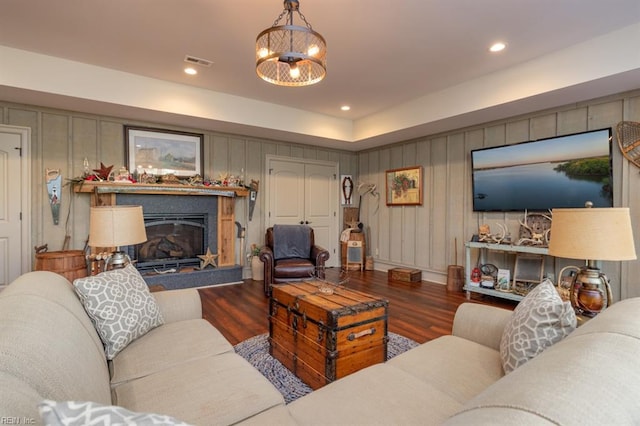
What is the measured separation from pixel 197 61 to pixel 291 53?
208 cm

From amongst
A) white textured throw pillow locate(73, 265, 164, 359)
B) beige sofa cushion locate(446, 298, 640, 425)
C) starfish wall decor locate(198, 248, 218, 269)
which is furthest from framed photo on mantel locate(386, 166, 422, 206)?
beige sofa cushion locate(446, 298, 640, 425)

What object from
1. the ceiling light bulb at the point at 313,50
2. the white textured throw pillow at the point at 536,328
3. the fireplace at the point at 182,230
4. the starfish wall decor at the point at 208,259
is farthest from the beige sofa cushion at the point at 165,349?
the starfish wall decor at the point at 208,259

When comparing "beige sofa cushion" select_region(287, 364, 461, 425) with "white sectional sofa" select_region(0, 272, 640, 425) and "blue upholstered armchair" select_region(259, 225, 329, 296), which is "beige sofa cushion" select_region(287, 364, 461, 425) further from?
"blue upholstered armchair" select_region(259, 225, 329, 296)

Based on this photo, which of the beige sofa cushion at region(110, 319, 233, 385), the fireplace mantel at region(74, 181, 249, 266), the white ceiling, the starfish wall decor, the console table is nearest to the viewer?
the beige sofa cushion at region(110, 319, 233, 385)

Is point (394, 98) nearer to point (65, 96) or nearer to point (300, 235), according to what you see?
point (300, 235)

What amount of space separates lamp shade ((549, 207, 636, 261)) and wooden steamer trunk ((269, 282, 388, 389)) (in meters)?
1.16

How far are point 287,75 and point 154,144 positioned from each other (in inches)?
120

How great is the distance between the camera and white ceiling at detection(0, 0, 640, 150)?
2605mm

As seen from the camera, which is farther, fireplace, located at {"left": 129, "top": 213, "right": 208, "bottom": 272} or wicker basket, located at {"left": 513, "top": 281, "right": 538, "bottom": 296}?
fireplace, located at {"left": 129, "top": 213, "right": 208, "bottom": 272}

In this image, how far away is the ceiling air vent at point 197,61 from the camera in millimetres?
3424

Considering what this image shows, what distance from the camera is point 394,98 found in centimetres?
462

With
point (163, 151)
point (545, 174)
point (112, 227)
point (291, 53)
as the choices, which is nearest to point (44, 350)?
point (112, 227)

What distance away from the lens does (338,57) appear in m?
3.39

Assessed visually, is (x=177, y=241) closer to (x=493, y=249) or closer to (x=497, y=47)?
(x=493, y=249)
